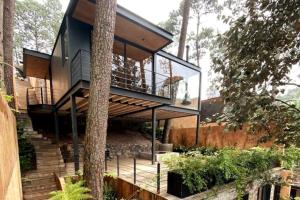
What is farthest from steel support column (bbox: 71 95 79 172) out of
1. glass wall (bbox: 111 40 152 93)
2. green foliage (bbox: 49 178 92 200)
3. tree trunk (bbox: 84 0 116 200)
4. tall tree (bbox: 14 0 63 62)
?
tall tree (bbox: 14 0 63 62)

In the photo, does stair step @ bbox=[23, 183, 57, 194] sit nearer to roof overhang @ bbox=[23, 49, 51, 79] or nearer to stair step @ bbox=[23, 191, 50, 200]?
stair step @ bbox=[23, 191, 50, 200]

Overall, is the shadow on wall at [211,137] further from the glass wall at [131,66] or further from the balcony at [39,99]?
the balcony at [39,99]

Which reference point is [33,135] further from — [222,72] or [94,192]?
[222,72]

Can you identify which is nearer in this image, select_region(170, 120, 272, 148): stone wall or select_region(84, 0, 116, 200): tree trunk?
select_region(84, 0, 116, 200): tree trunk

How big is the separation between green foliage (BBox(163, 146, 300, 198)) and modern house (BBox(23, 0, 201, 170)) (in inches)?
118

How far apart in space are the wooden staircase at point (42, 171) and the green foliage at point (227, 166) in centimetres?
390

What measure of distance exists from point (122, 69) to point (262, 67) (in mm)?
6033

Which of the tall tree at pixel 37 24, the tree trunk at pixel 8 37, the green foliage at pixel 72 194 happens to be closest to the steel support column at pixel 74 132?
the green foliage at pixel 72 194

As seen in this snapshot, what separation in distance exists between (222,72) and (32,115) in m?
10.8

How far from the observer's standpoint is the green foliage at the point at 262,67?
3537mm

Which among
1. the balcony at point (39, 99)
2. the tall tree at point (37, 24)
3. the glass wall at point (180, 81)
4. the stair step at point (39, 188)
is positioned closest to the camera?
the stair step at point (39, 188)

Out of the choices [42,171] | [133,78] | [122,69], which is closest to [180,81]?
[133,78]

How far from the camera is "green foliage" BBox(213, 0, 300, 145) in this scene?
3.54m

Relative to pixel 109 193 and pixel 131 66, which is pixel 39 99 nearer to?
pixel 131 66
